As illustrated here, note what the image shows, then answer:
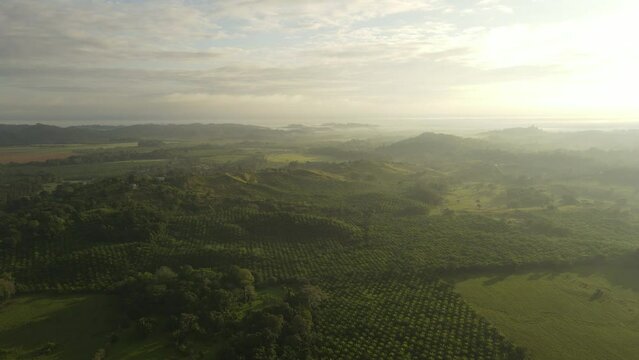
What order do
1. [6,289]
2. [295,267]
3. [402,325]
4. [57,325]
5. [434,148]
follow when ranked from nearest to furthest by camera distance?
[402,325], [57,325], [6,289], [295,267], [434,148]

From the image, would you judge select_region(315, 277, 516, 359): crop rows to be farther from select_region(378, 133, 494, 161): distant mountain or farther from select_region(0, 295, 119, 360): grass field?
select_region(378, 133, 494, 161): distant mountain

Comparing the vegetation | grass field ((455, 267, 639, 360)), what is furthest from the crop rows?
grass field ((455, 267, 639, 360))

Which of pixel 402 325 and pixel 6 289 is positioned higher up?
pixel 6 289

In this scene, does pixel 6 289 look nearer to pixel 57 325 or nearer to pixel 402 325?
pixel 57 325

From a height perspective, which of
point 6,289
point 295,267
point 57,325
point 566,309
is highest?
point 6,289

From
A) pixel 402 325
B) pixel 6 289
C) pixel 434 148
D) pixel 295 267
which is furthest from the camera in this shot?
pixel 434 148

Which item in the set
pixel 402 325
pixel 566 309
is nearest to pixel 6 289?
pixel 402 325
